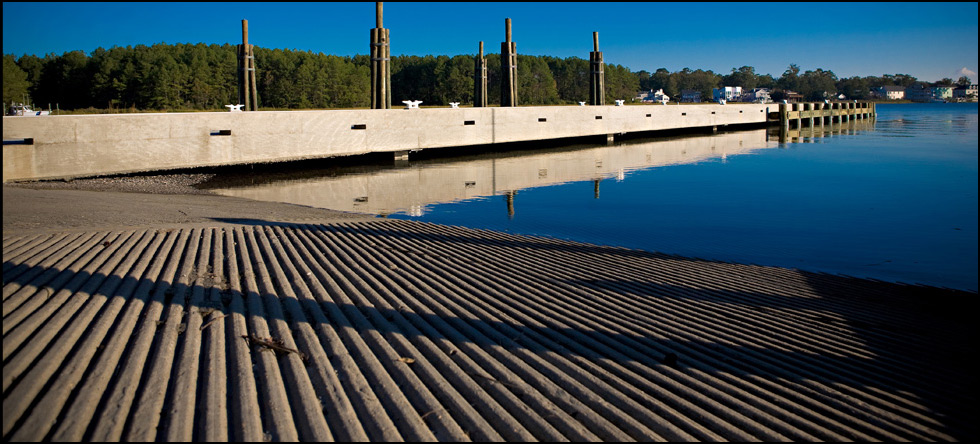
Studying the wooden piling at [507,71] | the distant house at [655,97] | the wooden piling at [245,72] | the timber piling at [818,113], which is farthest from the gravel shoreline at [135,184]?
the timber piling at [818,113]

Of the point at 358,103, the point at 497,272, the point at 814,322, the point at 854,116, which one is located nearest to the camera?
the point at 814,322

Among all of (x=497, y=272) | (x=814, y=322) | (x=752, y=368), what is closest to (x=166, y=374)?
(x=752, y=368)

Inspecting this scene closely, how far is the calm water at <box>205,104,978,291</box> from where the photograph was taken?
1284cm

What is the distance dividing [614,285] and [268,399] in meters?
4.71

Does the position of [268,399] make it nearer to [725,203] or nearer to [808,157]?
[725,203]

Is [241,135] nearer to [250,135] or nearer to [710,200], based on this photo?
[250,135]

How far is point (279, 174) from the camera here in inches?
933

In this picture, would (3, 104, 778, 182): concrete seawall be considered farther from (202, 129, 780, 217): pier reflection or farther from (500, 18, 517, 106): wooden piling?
(500, 18, 517, 106): wooden piling

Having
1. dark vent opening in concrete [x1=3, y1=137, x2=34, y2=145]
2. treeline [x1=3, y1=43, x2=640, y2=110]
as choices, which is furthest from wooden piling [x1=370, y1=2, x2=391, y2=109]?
treeline [x1=3, y1=43, x2=640, y2=110]

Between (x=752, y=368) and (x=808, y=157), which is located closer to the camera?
(x=752, y=368)

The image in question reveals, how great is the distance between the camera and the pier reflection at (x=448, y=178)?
61.5 ft

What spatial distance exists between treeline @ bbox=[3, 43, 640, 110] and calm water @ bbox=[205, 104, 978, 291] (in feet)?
132

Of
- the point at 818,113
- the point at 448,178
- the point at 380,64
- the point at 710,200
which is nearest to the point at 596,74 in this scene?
the point at 380,64

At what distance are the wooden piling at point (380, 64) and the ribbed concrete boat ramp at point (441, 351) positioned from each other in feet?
67.3
